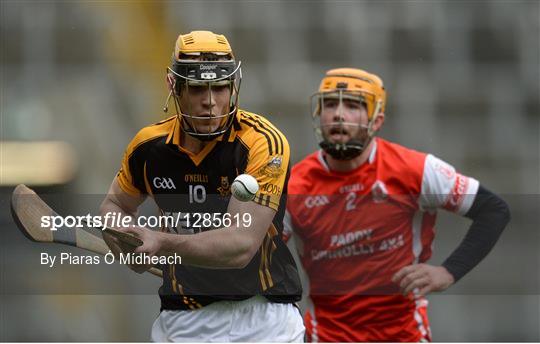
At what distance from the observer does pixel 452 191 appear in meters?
3.60

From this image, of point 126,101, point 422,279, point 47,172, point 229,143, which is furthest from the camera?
point 126,101

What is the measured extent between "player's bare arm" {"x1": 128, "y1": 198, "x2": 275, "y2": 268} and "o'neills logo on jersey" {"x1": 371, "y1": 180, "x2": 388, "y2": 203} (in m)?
0.70

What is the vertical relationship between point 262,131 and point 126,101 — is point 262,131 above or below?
above

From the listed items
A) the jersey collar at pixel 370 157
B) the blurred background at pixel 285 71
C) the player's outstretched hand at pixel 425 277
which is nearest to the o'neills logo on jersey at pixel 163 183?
the jersey collar at pixel 370 157

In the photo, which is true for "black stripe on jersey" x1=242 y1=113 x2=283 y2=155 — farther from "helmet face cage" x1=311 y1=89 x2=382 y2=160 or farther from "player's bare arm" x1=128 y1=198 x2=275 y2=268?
"helmet face cage" x1=311 y1=89 x2=382 y2=160

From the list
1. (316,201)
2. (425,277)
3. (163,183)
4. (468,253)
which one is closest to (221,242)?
(163,183)

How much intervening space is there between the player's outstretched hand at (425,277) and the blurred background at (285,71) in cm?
91

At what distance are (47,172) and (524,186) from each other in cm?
203

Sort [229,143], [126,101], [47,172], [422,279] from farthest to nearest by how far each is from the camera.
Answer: [126,101], [47,172], [422,279], [229,143]

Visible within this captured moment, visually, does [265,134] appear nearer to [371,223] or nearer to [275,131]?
[275,131]

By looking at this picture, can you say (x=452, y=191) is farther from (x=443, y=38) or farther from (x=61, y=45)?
(x=61, y=45)

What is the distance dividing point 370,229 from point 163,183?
86cm

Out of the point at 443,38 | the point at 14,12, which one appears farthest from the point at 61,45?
the point at 443,38

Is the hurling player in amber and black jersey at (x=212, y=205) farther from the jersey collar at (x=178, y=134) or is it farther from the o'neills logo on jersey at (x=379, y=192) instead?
the o'neills logo on jersey at (x=379, y=192)
